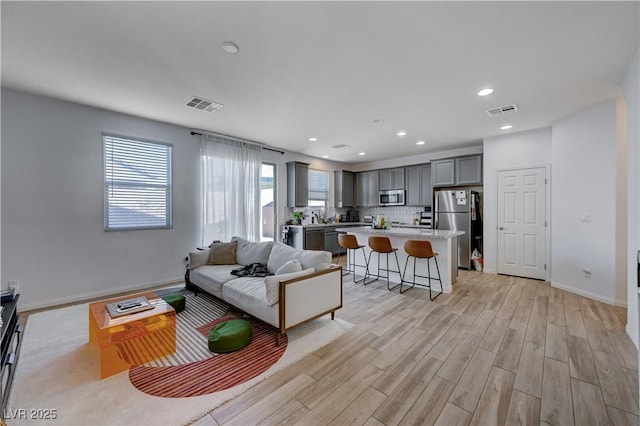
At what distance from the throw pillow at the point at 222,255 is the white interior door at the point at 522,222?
16.6ft

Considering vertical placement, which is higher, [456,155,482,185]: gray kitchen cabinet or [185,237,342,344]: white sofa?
[456,155,482,185]: gray kitchen cabinet

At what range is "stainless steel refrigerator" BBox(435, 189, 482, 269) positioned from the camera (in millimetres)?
5406

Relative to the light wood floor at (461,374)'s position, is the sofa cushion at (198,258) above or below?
above

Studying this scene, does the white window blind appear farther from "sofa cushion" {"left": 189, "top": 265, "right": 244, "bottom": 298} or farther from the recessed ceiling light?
the recessed ceiling light

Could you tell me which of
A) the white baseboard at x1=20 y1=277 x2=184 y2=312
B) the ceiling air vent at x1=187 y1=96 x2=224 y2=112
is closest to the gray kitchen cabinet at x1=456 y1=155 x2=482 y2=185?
the ceiling air vent at x1=187 y1=96 x2=224 y2=112

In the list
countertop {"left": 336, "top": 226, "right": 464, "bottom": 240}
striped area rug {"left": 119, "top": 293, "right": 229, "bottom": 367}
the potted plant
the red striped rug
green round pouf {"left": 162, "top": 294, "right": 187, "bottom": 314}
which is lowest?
the red striped rug

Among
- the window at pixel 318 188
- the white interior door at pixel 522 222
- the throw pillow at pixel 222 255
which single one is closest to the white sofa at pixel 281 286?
the throw pillow at pixel 222 255

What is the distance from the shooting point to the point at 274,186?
629cm

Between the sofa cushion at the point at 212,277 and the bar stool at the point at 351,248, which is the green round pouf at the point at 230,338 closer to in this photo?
the sofa cushion at the point at 212,277

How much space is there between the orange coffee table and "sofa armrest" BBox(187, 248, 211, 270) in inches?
51.6

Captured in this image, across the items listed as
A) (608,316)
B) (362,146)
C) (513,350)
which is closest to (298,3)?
(513,350)

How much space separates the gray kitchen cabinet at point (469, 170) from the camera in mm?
5557

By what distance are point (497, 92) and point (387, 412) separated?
12.0 ft

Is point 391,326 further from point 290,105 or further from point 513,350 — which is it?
point 290,105
